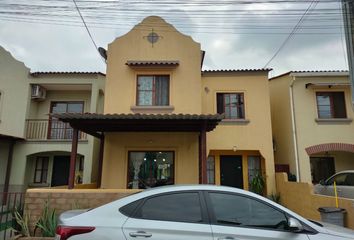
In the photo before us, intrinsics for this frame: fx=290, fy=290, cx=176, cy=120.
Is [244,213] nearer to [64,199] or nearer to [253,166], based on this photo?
[64,199]

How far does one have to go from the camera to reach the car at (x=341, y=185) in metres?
9.81

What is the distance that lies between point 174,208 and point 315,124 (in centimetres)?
1103

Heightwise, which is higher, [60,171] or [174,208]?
[60,171]

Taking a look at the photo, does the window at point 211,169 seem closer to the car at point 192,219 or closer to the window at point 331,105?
the window at point 331,105

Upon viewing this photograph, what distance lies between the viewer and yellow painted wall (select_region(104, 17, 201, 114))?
12086mm

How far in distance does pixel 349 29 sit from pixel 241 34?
5.30 meters

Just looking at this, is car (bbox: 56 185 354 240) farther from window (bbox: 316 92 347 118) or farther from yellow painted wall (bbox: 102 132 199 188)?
window (bbox: 316 92 347 118)

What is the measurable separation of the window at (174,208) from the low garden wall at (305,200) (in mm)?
5132

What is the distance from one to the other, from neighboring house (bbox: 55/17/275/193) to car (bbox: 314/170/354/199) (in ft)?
7.09

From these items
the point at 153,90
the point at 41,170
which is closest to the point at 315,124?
the point at 153,90

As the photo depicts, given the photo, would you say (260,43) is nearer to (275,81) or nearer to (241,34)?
(241,34)

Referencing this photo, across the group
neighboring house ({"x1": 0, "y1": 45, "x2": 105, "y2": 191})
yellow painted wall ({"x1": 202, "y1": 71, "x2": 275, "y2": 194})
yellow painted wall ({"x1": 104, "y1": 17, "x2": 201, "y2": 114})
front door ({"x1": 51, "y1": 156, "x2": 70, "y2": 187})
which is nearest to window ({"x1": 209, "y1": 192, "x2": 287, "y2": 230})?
yellow painted wall ({"x1": 104, "y1": 17, "x2": 201, "y2": 114})

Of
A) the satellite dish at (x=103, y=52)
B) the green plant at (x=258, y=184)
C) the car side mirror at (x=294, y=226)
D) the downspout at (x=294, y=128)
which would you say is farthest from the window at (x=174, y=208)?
the satellite dish at (x=103, y=52)

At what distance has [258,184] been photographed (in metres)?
12.3
